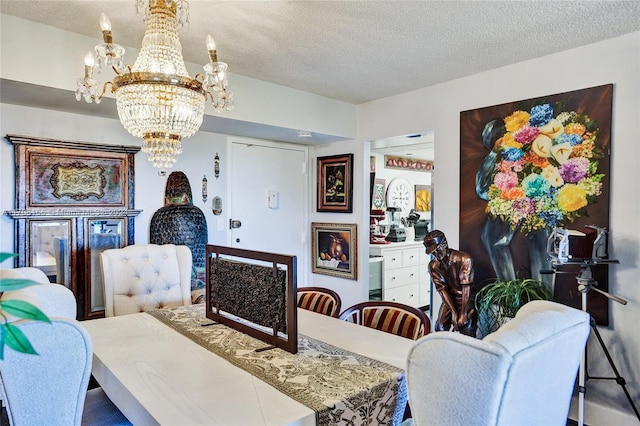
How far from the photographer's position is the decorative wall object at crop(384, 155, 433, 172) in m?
5.46

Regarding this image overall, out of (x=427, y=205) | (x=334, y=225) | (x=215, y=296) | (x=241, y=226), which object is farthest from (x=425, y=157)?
(x=215, y=296)

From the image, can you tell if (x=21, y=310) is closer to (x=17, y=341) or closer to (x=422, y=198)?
(x=17, y=341)

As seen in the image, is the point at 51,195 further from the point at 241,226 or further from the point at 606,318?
the point at 606,318

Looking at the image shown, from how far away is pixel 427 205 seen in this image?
20.2 feet

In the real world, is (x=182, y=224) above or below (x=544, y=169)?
below

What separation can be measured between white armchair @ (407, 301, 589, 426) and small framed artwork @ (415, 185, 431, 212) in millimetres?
5047

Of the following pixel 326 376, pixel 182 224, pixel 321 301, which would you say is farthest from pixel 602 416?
pixel 182 224

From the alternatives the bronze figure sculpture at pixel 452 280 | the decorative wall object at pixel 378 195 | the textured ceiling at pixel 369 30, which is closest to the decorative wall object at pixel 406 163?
the decorative wall object at pixel 378 195

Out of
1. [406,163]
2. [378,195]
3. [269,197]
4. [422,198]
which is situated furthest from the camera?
[422,198]

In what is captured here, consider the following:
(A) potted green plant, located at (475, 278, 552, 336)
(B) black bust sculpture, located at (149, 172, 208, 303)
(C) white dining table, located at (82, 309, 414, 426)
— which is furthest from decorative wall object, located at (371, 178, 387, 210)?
(C) white dining table, located at (82, 309, 414, 426)

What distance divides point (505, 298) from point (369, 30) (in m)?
1.88

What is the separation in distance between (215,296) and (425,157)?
14.9 ft

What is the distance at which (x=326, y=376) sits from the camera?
4.54 feet

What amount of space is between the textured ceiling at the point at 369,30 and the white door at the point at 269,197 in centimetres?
111
